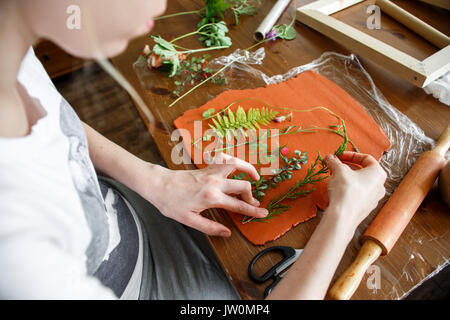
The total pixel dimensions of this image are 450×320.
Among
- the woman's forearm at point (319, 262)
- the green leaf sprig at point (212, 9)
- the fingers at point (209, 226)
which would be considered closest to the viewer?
the woman's forearm at point (319, 262)

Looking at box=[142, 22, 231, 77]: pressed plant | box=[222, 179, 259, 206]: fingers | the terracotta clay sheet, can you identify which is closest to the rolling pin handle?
the terracotta clay sheet

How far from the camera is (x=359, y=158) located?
2.02 ft

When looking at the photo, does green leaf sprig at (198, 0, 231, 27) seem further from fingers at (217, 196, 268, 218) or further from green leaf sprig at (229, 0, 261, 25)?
fingers at (217, 196, 268, 218)

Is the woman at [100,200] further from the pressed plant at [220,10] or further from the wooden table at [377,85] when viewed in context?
the pressed plant at [220,10]

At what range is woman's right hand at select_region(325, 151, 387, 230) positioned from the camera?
521mm

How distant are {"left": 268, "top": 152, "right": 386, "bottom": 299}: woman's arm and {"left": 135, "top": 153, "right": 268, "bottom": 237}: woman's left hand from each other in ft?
0.40

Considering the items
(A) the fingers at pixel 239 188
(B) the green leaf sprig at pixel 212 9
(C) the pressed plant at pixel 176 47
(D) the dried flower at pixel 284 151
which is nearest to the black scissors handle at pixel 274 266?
(A) the fingers at pixel 239 188

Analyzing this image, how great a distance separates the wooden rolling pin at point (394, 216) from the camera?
49cm

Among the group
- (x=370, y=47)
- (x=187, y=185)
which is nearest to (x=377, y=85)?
(x=370, y=47)

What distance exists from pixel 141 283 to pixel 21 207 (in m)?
0.35

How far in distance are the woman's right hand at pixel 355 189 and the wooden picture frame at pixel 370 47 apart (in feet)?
1.16

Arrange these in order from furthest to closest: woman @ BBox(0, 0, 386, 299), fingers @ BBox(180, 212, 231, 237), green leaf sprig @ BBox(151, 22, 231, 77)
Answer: green leaf sprig @ BBox(151, 22, 231, 77) → fingers @ BBox(180, 212, 231, 237) → woman @ BBox(0, 0, 386, 299)

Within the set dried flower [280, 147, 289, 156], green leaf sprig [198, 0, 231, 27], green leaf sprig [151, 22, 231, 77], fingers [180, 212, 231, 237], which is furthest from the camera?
green leaf sprig [198, 0, 231, 27]

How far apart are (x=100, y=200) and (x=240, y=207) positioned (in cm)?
26
